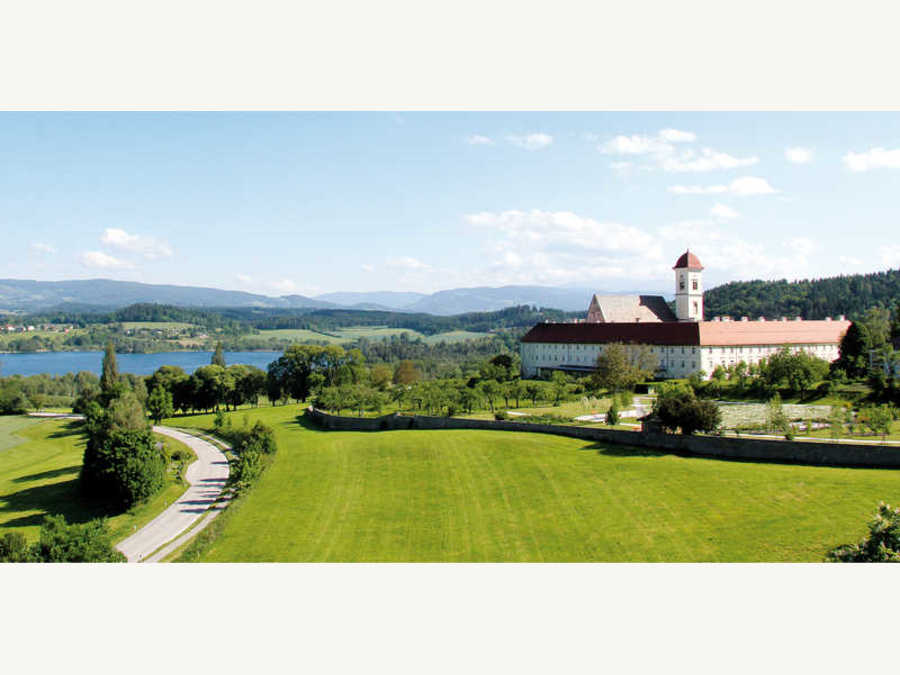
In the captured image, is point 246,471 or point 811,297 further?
point 811,297

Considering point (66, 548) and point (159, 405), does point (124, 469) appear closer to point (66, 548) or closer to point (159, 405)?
point (66, 548)

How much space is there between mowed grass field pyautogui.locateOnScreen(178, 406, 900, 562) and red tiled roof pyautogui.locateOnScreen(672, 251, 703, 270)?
167 feet

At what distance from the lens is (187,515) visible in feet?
102

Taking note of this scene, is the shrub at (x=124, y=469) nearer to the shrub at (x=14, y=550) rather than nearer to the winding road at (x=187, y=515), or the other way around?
the winding road at (x=187, y=515)

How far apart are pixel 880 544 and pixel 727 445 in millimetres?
13467

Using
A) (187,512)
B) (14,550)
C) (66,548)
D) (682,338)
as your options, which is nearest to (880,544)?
(66,548)

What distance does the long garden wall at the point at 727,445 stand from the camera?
2775cm

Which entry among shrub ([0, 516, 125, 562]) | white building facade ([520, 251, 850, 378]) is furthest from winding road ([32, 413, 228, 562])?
white building facade ([520, 251, 850, 378])

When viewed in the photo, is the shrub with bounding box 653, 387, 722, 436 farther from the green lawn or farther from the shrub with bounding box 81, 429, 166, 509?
the shrub with bounding box 81, 429, 166, 509

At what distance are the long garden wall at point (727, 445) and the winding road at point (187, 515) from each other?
1468 cm

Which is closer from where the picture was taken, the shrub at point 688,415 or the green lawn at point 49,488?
the green lawn at point 49,488

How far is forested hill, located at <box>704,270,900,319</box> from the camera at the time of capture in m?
119

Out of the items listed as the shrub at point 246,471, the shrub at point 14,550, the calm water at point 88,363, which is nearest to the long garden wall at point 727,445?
the shrub at point 246,471

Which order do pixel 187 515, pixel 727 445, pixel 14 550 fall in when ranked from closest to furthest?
1. pixel 14 550
2. pixel 187 515
3. pixel 727 445
